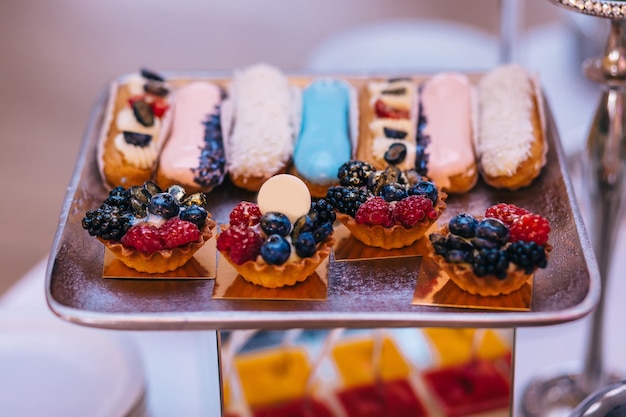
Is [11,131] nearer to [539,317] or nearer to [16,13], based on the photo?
[16,13]

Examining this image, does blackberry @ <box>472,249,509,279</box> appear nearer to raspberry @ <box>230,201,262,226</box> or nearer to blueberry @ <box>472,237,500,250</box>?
blueberry @ <box>472,237,500,250</box>

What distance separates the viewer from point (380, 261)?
4.13 feet

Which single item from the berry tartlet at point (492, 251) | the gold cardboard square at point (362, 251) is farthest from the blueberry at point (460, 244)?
the gold cardboard square at point (362, 251)

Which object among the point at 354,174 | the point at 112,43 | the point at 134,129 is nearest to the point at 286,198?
the point at 354,174

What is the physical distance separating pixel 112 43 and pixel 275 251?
3695 millimetres

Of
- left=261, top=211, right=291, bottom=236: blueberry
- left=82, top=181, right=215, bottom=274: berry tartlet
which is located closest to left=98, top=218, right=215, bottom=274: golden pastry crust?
left=82, top=181, right=215, bottom=274: berry tartlet

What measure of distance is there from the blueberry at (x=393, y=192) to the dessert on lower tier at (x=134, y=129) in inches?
18.1

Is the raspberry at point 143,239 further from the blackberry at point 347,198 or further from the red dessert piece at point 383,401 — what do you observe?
the red dessert piece at point 383,401

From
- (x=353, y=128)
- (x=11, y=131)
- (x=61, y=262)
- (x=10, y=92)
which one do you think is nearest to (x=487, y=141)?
(x=353, y=128)

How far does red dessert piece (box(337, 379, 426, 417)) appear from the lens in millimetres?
1648

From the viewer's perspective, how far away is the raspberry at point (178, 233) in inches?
46.9

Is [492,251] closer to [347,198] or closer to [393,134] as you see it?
[347,198]

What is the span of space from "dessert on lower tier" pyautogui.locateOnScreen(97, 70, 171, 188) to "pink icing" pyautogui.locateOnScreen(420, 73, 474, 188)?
508 millimetres

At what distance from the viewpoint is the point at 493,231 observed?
1142mm
